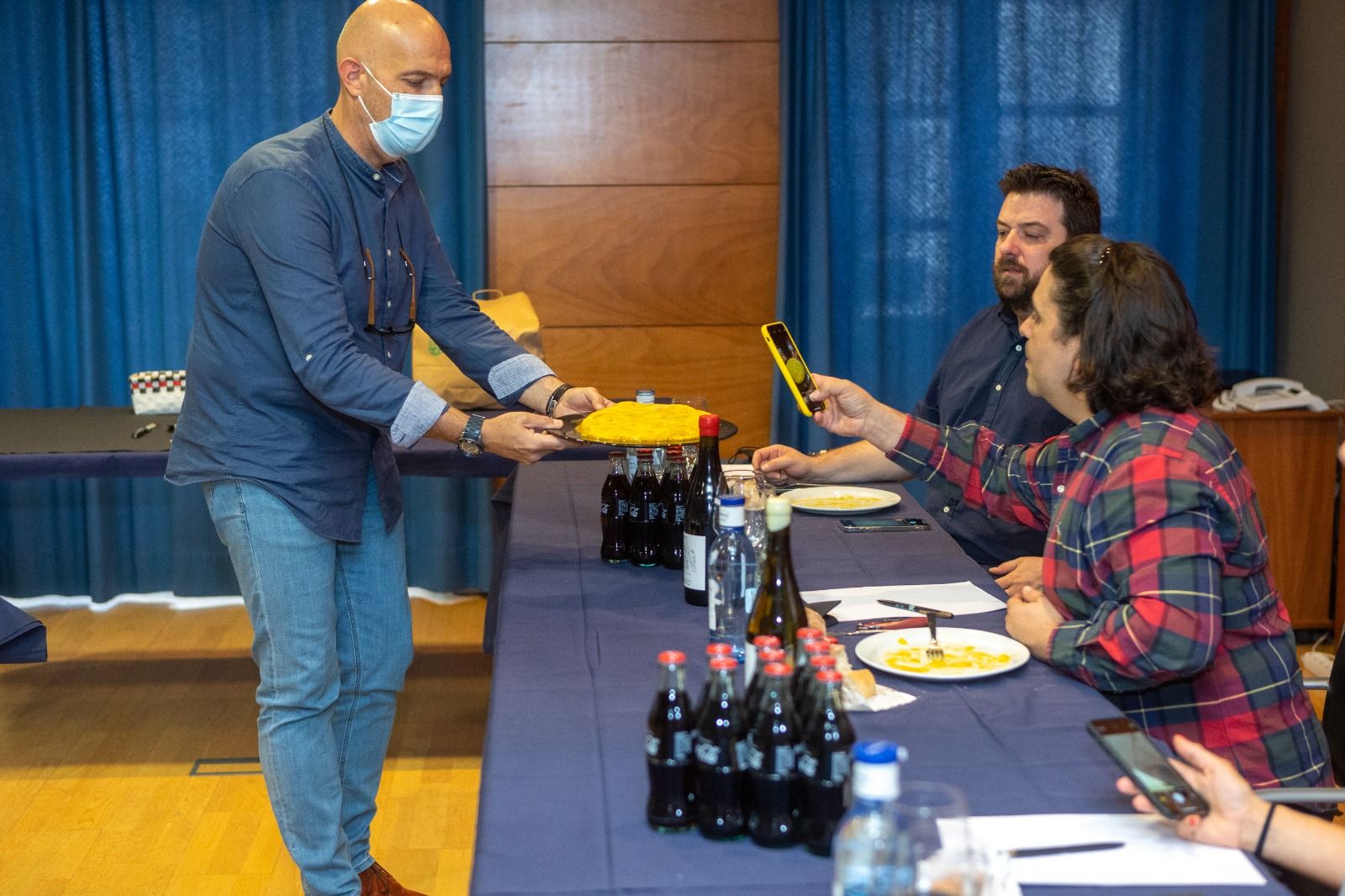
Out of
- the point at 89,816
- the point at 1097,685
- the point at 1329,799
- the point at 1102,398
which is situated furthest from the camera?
the point at 89,816

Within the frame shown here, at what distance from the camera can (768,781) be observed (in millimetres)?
1291

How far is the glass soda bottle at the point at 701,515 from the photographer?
2123 mm

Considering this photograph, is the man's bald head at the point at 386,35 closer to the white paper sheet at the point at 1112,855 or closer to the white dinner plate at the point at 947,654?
the white dinner plate at the point at 947,654

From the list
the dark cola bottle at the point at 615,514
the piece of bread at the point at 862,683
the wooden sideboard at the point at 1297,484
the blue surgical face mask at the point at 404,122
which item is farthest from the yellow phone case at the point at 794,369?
the wooden sideboard at the point at 1297,484

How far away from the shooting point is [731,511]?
164cm

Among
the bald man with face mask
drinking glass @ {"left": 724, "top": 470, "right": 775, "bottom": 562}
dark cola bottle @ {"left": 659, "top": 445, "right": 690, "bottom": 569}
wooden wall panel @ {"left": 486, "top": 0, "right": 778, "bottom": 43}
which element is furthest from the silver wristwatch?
wooden wall panel @ {"left": 486, "top": 0, "right": 778, "bottom": 43}

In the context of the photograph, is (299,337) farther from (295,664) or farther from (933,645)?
(933,645)

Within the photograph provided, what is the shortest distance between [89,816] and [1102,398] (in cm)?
260

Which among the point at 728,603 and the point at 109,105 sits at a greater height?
the point at 109,105

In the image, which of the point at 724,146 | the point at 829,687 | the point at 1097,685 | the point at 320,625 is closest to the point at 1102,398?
the point at 1097,685

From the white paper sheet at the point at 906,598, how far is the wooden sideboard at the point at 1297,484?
7.89 ft

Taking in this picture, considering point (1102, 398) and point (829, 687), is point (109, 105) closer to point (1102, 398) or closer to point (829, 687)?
point (1102, 398)

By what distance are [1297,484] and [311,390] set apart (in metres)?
3.29

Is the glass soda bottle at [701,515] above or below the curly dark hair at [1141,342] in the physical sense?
below
